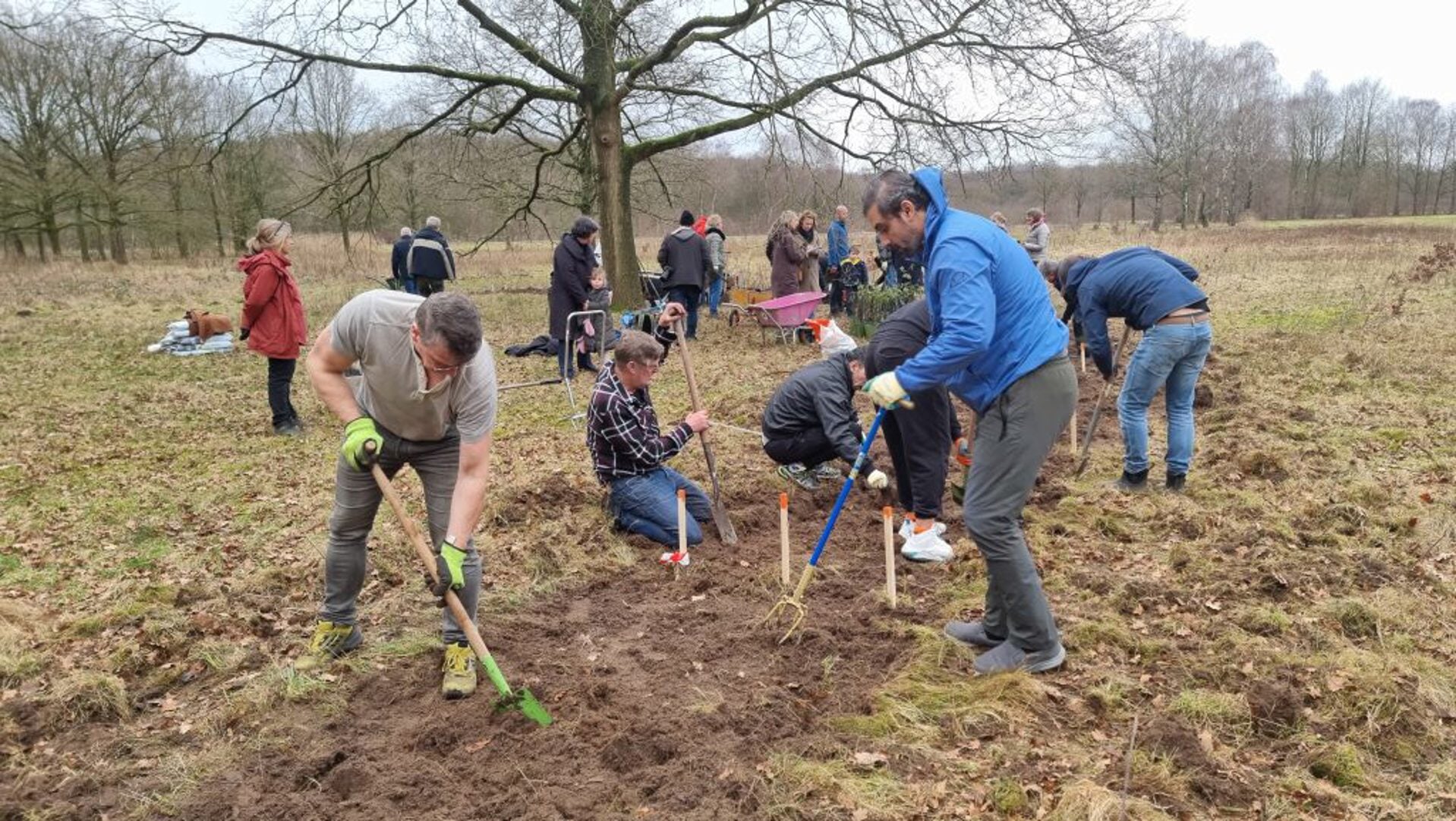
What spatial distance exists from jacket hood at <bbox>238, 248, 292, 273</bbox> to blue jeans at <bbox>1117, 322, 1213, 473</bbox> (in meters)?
7.16

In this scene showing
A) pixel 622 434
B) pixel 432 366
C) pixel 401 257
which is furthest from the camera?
pixel 401 257

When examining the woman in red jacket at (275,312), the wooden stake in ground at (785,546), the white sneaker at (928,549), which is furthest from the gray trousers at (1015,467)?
the woman in red jacket at (275,312)

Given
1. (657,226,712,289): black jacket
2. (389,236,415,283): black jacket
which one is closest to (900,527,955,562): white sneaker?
(657,226,712,289): black jacket

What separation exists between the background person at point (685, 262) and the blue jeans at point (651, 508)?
7168 millimetres

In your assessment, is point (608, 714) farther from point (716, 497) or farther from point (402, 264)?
point (402, 264)

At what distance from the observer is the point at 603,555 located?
5.12 meters

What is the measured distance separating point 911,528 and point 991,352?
6.01 feet

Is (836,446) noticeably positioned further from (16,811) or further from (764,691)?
(16,811)

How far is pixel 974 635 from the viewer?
3.90 metres

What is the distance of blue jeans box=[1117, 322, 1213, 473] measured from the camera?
5.39 meters

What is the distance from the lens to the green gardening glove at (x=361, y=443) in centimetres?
327

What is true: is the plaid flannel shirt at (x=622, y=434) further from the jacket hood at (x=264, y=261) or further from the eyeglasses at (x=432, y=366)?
the jacket hood at (x=264, y=261)

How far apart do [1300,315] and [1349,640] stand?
1080cm

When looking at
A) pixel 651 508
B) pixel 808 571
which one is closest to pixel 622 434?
pixel 651 508
